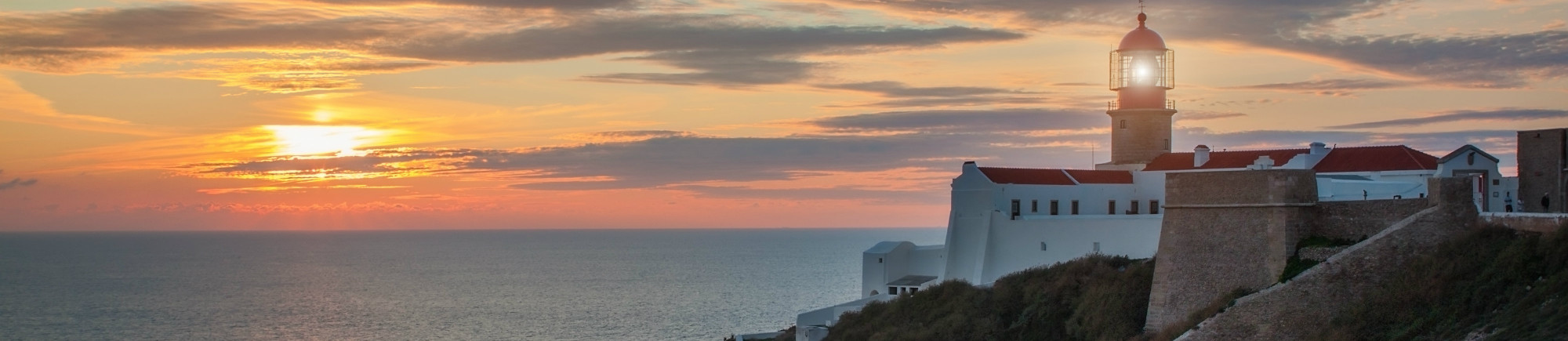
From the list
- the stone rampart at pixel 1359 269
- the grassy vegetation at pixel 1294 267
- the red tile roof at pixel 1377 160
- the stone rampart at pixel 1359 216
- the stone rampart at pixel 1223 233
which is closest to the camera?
the stone rampart at pixel 1359 269

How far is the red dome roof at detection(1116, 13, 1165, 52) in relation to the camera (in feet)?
126

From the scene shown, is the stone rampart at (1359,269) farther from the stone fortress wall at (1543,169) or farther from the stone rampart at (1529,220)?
the stone fortress wall at (1543,169)

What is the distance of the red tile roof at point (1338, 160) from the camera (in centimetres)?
3178

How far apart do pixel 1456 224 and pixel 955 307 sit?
1337 centimetres

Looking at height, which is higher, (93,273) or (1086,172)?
(1086,172)

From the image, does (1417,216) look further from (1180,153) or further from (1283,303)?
(1180,153)

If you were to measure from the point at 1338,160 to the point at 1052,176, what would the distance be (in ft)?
24.3

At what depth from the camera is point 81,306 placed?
2854 inches

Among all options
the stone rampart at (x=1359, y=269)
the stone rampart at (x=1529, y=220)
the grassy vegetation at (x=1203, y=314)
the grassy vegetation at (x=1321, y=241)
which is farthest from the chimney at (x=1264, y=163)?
the stone rampart at (x=1529, y=220)

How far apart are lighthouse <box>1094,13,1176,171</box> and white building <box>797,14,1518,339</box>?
0.02 metres

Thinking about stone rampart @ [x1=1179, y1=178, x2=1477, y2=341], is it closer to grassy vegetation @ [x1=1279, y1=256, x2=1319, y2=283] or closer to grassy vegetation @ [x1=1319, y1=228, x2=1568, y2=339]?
grassy vegetation @ [x1=1319, y1=228, x2=1568, y2=339]

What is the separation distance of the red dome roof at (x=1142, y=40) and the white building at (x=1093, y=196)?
24mm

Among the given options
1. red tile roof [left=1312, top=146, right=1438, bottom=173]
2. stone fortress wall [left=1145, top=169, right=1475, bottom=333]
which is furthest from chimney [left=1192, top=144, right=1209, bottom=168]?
stone fortress wall [left=1145, top=169, right=1475, bottom=333]

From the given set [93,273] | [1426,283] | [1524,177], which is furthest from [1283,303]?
[93,273]
